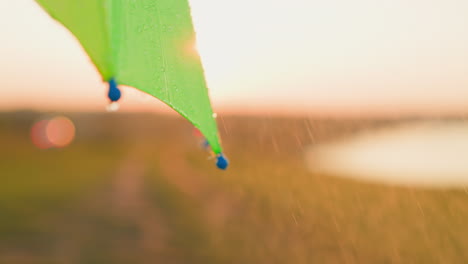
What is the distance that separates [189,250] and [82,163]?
8493 mm

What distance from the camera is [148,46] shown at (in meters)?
0.90

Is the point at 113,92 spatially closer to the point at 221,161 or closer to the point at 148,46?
the point at 148,46

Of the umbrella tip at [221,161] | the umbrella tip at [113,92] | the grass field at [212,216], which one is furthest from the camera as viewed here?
the grass field at [212,216]

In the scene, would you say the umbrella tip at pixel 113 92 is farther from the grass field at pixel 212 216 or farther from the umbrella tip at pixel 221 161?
the grass field at pixel 212 216

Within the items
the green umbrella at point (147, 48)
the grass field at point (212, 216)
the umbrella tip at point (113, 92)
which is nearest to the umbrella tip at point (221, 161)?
the green umbrella at point (147, 48)

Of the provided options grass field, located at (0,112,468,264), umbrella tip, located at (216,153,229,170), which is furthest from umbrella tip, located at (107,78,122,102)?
grass field, located at (0,112,468,264)

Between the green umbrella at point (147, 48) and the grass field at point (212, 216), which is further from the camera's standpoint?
the grass field at point (212, 216)

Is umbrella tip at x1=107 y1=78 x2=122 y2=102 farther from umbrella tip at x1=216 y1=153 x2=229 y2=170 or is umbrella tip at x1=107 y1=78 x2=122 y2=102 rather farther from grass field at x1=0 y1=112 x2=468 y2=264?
grass field at x1=0 y1=112 x2=468 y2=264

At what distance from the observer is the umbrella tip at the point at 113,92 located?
654mm

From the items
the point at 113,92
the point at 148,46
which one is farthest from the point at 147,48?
the point at 113,92

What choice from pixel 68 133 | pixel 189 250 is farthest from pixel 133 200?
pixel 68 133

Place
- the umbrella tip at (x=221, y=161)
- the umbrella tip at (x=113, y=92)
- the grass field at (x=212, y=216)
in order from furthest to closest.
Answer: the grass field at (x=212, y=216) → the umbrella tip at (x=221, y=161) → the umbrella tip at (x=113, y=92)

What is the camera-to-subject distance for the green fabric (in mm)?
703

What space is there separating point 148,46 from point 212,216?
703 centimetres
